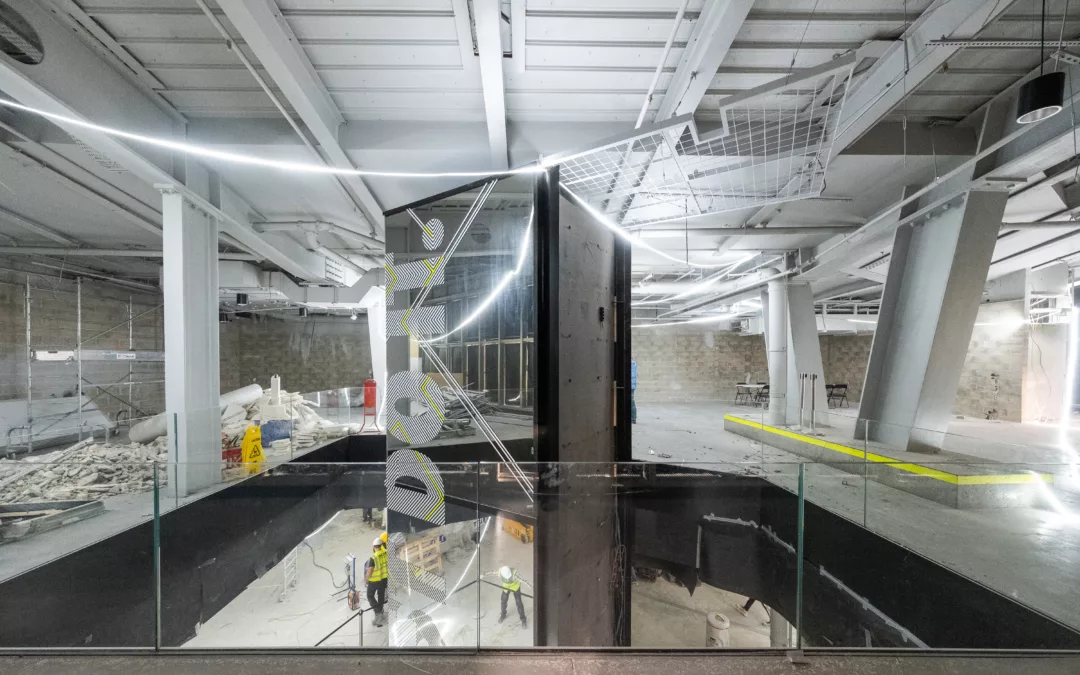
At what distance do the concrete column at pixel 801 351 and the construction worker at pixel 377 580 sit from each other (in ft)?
21.1

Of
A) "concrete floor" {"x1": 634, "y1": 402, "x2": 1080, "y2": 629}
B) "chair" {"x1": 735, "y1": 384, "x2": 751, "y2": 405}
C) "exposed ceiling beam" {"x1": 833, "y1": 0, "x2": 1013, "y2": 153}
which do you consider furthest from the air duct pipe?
"chair" {"x1": 735, "y1": 384, "x2": 751, "y2": 405}

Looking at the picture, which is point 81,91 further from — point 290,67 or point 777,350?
point 777,350

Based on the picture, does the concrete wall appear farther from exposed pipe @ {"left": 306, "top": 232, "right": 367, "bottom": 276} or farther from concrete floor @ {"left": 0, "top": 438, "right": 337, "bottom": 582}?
exposed pipe @ {"left": 306, "top": 232, "right": 367, "bottom": 276}

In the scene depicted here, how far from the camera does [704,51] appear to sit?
90.0 inches

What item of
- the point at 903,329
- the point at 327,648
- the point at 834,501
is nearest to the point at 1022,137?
the point at 903,329

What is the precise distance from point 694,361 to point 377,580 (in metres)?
12.0

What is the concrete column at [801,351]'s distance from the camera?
6.60 m

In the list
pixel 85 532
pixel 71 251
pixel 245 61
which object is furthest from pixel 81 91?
pixel 71 251

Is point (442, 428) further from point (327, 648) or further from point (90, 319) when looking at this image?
point (90, 319)

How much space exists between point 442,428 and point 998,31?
466cm

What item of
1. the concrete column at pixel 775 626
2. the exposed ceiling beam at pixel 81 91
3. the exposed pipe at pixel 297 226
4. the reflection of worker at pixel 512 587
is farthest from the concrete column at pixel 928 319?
the exposed ceiling beam at pixel 81 91

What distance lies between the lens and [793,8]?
7.21ft

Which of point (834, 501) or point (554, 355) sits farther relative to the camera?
point (834, 501)

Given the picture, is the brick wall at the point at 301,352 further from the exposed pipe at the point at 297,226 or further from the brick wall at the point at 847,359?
the brick wall at the point at 847,359
